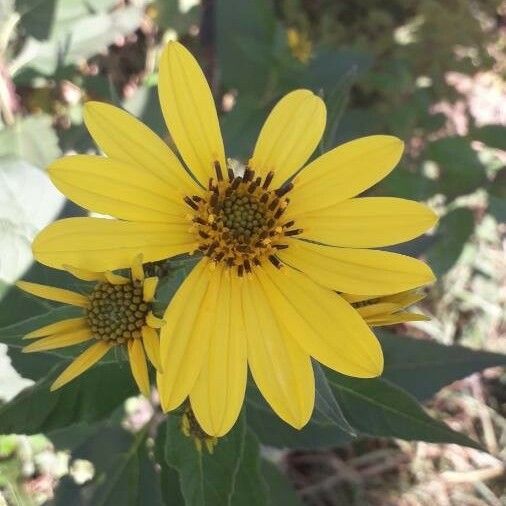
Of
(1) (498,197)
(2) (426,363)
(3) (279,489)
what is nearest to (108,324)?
(2) (426,363)

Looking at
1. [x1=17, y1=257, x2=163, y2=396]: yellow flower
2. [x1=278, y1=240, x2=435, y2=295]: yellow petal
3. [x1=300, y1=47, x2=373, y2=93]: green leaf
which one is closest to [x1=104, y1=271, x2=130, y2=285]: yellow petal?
[x1=17, y1=257, x2=163, y2=396]: yellow flower

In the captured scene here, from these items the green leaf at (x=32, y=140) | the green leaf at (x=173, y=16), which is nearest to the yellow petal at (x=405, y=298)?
the green leaf at (x=32, y=140)

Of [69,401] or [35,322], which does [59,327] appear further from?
[69,401]

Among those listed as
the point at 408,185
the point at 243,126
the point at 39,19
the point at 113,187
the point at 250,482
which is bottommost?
the point at 250,482

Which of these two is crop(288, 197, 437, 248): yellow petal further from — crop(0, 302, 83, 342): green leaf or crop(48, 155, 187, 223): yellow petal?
crop(0, 302, 83, 342): green leaf

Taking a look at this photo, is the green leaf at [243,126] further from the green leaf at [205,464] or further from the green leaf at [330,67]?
the green leaf at [205,464]

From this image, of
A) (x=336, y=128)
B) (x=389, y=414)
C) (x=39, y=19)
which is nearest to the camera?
(x=389, y=414)
